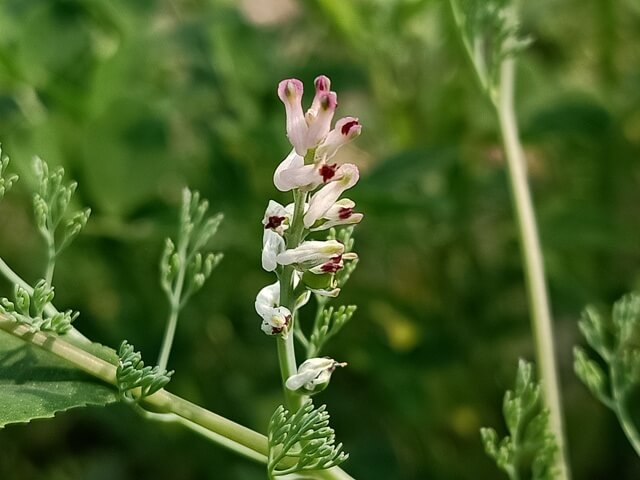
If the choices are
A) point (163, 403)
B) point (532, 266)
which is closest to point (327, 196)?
point (163, 403)

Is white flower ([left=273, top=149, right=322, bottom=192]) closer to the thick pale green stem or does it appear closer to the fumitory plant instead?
the fumitory plant

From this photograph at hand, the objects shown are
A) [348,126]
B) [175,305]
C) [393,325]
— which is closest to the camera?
[348,126]

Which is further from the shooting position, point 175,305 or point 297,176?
point 175,305

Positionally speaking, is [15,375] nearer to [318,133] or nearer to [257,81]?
[318,133]

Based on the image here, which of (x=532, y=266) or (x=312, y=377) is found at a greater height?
(x=532, y=266)

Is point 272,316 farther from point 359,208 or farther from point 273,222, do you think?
point 359,208

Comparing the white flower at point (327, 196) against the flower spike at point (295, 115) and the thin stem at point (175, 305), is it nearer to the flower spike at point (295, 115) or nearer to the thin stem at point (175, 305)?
the flower spike at point (295, 115)

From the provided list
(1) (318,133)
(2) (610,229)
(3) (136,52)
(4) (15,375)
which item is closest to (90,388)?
(4) (15,375)
